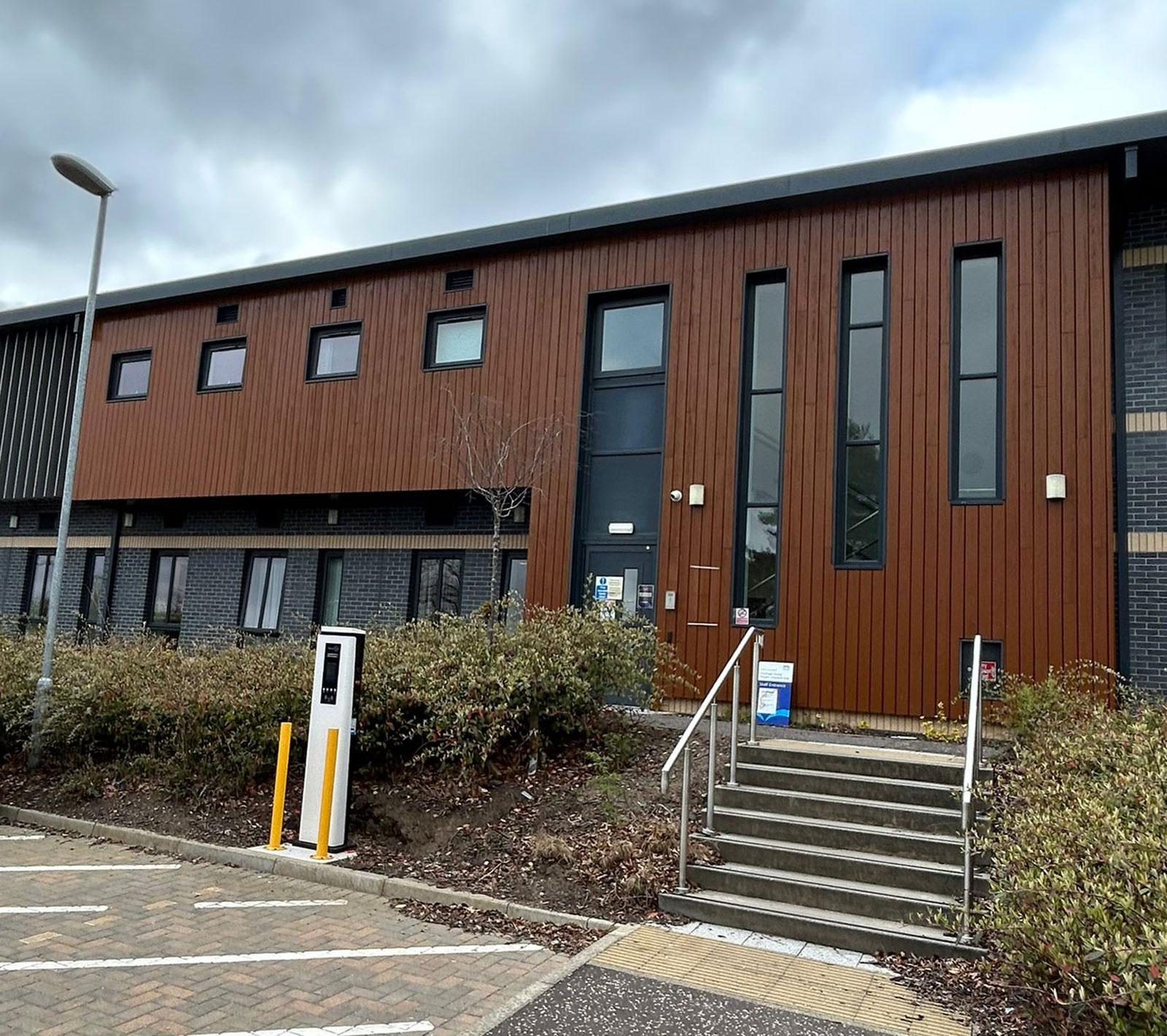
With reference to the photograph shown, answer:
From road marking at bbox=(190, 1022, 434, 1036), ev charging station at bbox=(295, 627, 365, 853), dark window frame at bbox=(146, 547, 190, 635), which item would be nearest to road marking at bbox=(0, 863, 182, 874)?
ev charging station at bbox=(295, 627, 365, 853)

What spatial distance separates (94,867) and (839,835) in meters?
5.23

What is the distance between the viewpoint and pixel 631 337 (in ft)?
43.5

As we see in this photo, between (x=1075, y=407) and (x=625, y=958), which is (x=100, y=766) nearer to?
(x=625, y=958)

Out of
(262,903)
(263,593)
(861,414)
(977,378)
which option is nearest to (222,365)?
(263,593)

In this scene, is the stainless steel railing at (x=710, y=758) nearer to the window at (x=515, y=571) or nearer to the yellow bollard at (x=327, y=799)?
the yellow bollard at (x=327, y=799)

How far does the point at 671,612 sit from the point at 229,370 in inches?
348

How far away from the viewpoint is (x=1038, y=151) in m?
10.6

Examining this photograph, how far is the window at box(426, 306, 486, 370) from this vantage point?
14.2m

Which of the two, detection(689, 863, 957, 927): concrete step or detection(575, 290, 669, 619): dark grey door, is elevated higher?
detection(575, 290, 669, 619): dark grey door

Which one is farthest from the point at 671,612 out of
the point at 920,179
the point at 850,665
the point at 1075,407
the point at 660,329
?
the point at 920,179

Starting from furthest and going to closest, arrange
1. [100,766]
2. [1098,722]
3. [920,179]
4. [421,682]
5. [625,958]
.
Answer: [920,179] → [100,766] → [421,682] → [1098,722] → [625,958]

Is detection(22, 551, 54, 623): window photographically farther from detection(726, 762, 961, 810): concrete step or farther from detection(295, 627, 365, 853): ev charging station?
detection(726, 762, 961, 810): concrete step

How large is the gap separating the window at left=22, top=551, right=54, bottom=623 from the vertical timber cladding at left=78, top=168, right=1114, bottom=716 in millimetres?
6816

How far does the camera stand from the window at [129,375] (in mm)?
17219
